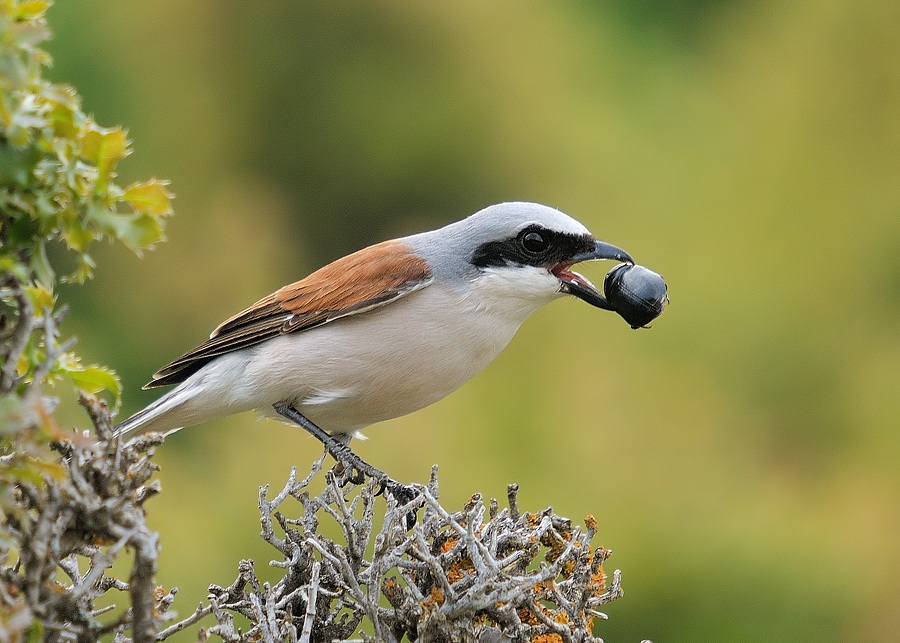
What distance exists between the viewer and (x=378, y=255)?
261 cm

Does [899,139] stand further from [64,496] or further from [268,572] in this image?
[64,496]

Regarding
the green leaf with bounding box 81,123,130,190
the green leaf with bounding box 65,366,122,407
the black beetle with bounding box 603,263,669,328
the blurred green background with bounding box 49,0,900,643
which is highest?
the blurred green background with bounding box 49,0,900,643

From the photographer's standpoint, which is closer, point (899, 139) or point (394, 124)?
point (899, 139)

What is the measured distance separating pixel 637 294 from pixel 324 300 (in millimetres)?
794

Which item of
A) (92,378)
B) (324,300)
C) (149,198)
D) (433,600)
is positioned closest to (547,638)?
(433,600)

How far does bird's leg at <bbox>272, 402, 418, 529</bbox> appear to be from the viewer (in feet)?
6.75

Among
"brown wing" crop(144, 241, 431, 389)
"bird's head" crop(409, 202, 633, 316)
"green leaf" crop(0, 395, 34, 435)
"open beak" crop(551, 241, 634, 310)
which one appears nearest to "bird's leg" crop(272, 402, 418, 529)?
"brown wing" crop(144, 241, 431, 389)

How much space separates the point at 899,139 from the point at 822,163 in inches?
24.5

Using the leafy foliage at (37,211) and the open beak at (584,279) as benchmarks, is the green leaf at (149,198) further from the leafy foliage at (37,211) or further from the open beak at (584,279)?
the open beak at (584,279)

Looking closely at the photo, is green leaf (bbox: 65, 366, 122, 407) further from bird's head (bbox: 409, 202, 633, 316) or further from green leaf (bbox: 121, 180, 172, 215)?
bird's head (bbox: 409, 202, 633, 316)

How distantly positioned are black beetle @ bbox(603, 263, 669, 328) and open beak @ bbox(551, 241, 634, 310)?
0.05 m

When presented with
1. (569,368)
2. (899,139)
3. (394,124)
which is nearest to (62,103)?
(569,368)

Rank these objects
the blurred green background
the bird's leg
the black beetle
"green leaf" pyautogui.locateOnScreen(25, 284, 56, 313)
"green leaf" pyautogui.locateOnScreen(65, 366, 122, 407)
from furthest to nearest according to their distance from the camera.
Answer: the blurred green background
the black beetle
the bird's leg
"green leaf" pyautogui.locateOnScreen(65, 366, 122, 407)
"green leaf" pyautogui.locateOnScreen(25, 284, 56, 313)

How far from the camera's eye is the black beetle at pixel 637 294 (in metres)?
2.19
